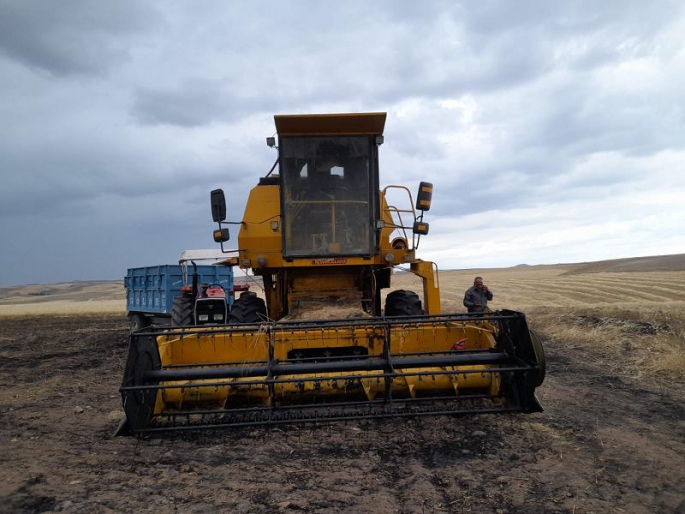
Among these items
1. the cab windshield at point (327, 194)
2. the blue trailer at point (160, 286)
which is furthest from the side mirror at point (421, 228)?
the blue trailer at point (160, 286)

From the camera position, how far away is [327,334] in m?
6.01

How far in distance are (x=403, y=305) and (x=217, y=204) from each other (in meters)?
2.86

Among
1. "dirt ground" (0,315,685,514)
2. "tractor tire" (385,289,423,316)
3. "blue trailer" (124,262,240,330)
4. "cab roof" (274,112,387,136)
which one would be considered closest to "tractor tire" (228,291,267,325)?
"tractor tire" (385,289,423,316)

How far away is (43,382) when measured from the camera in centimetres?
914

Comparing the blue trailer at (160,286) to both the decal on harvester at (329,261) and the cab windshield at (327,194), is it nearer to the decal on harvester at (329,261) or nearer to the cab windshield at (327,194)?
the cab windshield at (327,194)

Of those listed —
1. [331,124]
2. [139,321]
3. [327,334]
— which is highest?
[331,124]

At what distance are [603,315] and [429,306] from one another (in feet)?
26.0

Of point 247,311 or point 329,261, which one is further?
point 247,311

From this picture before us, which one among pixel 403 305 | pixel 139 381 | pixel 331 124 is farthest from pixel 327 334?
pixel 331 124

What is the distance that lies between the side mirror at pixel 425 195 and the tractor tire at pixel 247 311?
259 cm

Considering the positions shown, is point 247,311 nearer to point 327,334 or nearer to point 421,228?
point 327,334

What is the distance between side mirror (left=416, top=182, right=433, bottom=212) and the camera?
705 centimetres

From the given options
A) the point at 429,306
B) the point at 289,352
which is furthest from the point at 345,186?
the point at 289,352

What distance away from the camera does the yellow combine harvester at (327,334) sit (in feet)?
16.8
